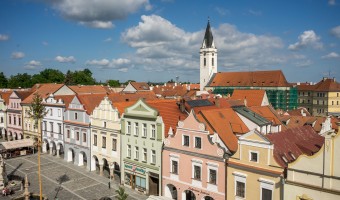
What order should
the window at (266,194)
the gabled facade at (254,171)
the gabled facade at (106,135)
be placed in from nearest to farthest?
the gabled facade at (254,171) → the window at (266,194) → the gabled facade at (106,135)

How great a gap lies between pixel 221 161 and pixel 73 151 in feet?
94.7

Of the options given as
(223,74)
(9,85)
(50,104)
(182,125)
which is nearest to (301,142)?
(182,125)

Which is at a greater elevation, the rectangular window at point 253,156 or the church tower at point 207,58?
the church tower at point 207,58

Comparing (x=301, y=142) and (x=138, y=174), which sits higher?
(x=301, y=142)

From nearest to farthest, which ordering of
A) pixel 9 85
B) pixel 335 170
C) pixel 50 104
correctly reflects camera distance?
1. pixel 335 170
2. pixel 50 104
3. pixel 9 85

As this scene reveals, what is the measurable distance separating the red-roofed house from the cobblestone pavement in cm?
175

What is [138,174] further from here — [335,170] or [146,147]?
[335,170]

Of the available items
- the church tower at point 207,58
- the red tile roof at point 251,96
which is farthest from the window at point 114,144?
the church tower at point 207,58

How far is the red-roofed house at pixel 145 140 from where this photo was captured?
→ 110 ft

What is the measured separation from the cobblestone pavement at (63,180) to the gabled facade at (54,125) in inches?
87.3

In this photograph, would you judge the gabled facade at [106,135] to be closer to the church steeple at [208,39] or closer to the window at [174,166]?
the window at [174,166]

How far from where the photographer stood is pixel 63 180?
1586 inches

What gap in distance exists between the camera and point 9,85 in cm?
13525

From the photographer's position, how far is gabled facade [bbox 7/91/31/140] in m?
60.2
